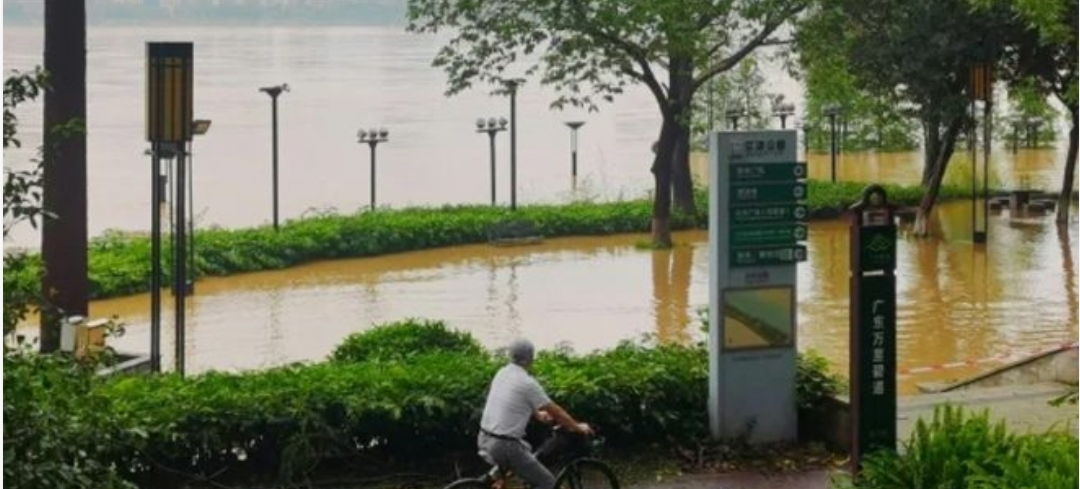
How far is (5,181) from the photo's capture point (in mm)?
5746

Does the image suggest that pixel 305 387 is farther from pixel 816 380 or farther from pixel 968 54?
pixel 968 54

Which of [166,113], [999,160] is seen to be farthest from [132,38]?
[166,113]

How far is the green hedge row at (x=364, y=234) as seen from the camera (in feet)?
76.5

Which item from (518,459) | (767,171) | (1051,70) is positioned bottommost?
(518,459)

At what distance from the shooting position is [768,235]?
11352 mm

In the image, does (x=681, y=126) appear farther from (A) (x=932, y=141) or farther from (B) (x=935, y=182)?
(A) (x=932, y=141)

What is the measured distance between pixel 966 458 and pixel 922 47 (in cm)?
2048

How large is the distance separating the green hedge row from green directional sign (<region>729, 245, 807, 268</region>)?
12194 millimetres

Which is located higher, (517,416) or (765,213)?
(765,213)

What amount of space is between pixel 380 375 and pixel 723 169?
2.44 meters

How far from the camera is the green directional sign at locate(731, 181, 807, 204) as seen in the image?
11.3 metres

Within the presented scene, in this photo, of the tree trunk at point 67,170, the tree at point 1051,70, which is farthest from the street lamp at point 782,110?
the tree trunk at point 67,170

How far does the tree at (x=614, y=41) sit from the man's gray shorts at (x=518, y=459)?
59.0 feet

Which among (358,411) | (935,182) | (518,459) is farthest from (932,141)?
(518,459)
